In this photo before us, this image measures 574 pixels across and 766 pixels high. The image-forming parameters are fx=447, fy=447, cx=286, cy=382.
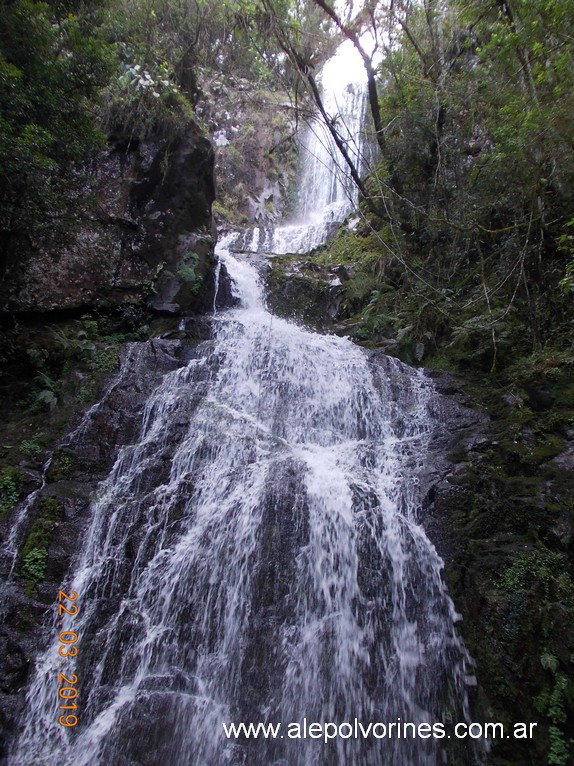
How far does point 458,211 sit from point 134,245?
279 inches

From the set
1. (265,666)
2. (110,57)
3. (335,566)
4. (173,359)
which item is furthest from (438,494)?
(110,57)

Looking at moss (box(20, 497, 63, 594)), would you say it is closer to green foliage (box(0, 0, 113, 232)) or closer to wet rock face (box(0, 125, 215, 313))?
green foliage (box(0, 0, 113, 232))

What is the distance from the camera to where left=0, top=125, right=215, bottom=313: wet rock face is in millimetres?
8688

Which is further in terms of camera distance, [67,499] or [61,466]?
→ [61,466]

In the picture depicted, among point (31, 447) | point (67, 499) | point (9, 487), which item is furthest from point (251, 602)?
point (31, 447)

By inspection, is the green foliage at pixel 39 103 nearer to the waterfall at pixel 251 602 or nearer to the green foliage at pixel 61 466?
the green foliage at pixel 61 466

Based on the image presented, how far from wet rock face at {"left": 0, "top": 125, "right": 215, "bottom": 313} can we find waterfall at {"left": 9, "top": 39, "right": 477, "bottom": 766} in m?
3.29

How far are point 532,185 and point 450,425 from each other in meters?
4.28

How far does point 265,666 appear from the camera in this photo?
15.5 ft

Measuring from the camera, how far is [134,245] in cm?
1011

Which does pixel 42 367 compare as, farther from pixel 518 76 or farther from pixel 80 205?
pixel 518 76
